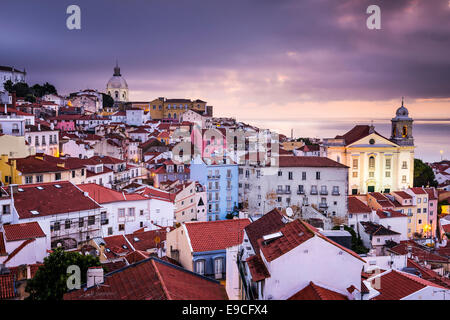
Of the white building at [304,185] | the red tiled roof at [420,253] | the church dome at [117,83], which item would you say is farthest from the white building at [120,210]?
the church dome at [117,83]

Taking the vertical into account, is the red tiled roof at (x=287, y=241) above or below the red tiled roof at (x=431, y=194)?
above

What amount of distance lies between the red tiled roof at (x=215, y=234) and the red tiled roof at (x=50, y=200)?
28.6 feet

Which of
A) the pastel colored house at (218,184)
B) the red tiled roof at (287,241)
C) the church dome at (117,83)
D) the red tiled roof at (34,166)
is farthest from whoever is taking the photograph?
the church dome at (117,83)

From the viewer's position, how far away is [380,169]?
4159 centimetres

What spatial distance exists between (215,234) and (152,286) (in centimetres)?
610

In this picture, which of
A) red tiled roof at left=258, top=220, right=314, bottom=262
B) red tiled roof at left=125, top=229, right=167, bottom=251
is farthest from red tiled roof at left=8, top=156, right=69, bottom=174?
red tiled roof at left=258, top=220, right=314, bottom=262

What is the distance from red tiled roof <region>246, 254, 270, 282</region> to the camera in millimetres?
7242

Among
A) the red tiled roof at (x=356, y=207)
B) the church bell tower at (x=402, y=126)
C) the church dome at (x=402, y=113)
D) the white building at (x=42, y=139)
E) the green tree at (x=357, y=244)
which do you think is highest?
the church dome at (x=402, y=113)

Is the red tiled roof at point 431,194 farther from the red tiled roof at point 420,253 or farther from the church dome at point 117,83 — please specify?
the church dome at point 117,83

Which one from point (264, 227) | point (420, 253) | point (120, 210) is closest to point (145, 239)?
point (120, 210)

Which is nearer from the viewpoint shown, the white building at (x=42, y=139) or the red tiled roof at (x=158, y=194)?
the red tiled roof at (x=158, y=194)

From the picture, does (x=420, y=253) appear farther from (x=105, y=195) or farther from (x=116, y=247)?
(x=105, y=195)

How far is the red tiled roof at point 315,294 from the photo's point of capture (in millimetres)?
6896
